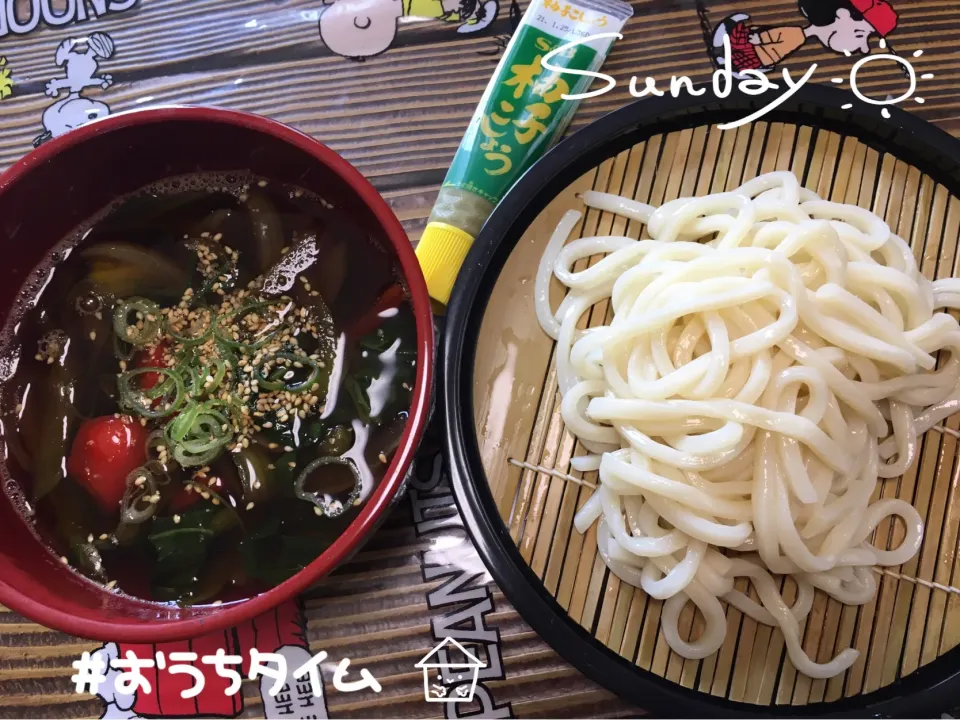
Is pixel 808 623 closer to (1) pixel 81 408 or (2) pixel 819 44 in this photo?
(2) pixel 819 44

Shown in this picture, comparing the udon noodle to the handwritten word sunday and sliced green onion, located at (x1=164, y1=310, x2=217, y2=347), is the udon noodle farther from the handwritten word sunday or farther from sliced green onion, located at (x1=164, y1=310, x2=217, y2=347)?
sliced green onion, located at (x1=164, y1=310, x2=217, y2=347)

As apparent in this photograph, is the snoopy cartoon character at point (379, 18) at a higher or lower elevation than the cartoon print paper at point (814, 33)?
higher

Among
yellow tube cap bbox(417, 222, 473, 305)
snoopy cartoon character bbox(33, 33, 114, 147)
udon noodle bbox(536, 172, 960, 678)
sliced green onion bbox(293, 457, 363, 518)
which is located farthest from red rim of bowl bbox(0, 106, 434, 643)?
snoopy cartoon character bbox(33, 33, 114, 147)

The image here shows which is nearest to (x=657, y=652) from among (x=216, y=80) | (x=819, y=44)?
(x=819, y=44)

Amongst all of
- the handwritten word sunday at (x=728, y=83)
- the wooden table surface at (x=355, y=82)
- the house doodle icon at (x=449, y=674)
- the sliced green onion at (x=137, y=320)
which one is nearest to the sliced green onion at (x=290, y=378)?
the sliced green onion at (x=137, y=320)

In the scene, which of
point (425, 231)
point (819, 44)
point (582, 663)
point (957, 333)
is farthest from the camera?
point (819, 44)

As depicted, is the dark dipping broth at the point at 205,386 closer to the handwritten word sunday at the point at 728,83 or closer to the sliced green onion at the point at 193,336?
the sliced green onion at the point at 193,336

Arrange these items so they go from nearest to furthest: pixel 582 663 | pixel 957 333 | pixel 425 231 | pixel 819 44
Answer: pixel 582 663 < pixel 957 333 < pixel 425 231 < pixel 819 44
